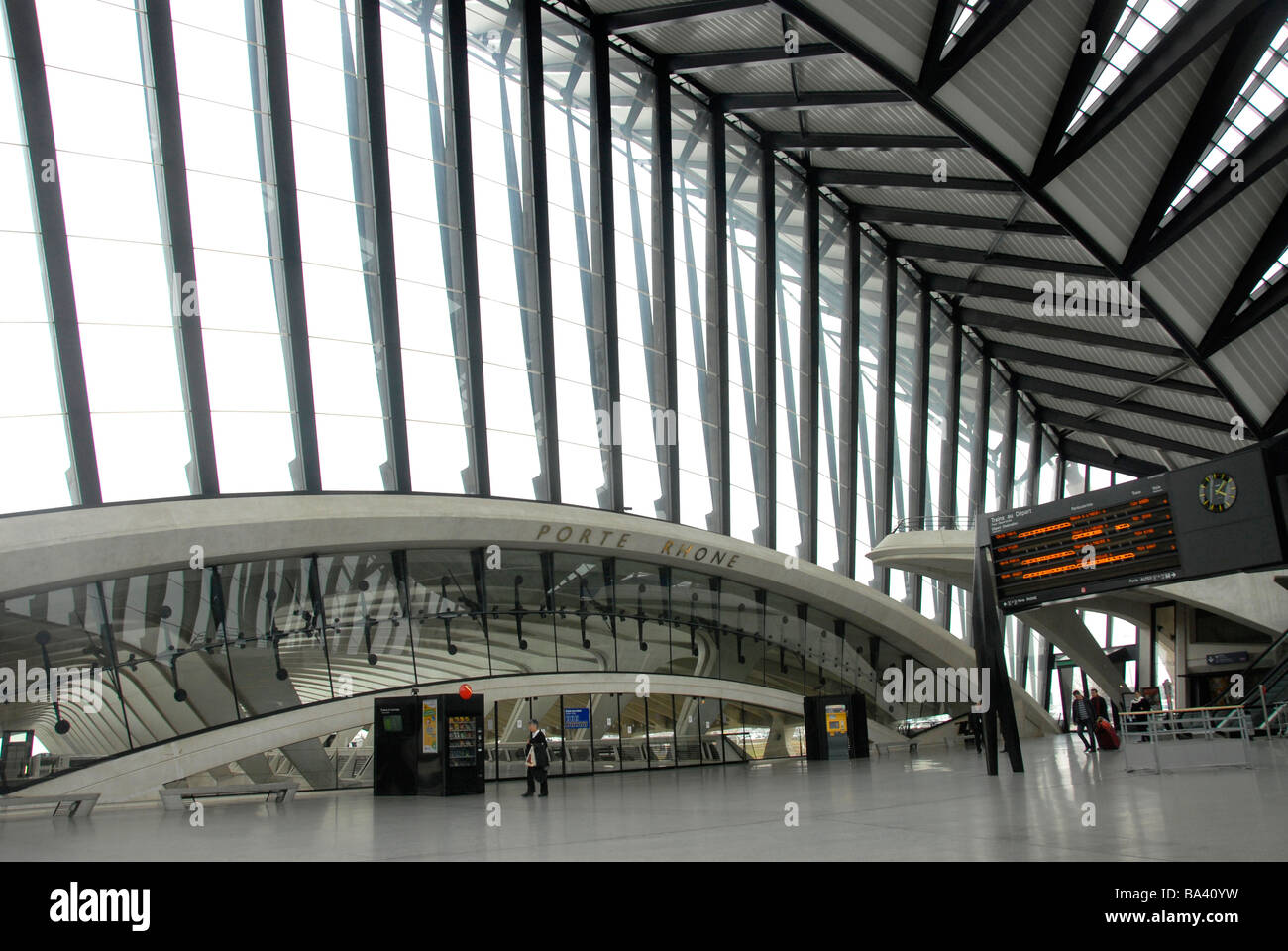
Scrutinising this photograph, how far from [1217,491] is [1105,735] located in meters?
8.92

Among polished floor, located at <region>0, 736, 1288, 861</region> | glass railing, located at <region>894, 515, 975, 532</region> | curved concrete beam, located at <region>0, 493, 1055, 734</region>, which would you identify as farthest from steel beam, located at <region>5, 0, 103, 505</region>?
glass railing, located at <region>894, 515, 975, 532</region>

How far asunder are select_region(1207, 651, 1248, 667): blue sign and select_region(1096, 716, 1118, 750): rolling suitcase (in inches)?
688

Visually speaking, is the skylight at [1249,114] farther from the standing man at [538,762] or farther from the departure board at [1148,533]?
the standing man at [538,762]

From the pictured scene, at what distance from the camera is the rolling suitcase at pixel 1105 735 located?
75.0 ft

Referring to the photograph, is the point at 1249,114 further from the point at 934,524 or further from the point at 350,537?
the point at 350,537

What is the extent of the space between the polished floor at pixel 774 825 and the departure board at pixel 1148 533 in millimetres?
3483

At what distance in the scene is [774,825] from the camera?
934 centimetres

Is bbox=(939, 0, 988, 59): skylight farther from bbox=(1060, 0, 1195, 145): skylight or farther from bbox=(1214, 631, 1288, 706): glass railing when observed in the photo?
bbox=(1214, 631, 1288, 706): glass railing

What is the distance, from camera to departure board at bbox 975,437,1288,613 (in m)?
15.9

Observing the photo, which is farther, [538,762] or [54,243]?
[538,762]

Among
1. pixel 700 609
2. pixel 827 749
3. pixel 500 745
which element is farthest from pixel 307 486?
pixel 827 749

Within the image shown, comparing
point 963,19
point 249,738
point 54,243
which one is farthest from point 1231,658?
point 54,243
